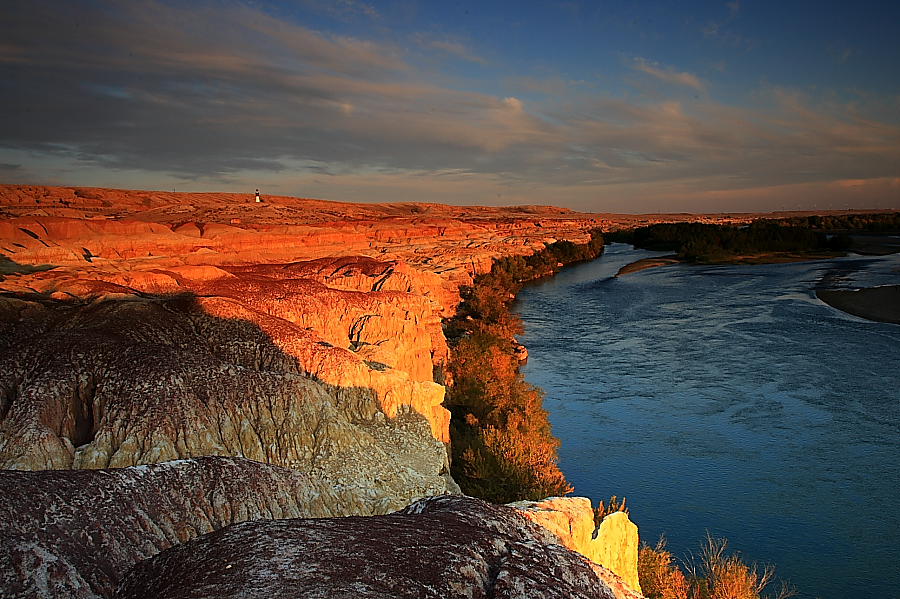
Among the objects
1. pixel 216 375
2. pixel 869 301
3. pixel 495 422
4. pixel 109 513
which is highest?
pixel 109 513

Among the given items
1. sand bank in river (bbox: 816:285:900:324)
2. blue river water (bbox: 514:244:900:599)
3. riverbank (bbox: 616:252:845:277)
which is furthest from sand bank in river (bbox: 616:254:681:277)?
blue river water (bbox: 514:244:900:599)

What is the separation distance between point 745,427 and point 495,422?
27.4 ft

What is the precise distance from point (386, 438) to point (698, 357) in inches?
808

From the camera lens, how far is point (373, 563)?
3.61 m

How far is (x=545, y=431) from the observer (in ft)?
57.3

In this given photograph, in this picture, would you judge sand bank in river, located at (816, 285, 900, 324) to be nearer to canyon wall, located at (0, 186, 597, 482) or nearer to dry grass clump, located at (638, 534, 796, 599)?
canyon wall, located at (0, 186, 597, 482)

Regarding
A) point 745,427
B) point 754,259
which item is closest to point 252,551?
point 745,427

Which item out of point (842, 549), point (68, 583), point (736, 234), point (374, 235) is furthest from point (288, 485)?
point (736, 234)

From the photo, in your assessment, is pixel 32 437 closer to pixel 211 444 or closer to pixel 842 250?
pixel 211 444

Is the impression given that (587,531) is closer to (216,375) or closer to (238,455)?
(238,455)

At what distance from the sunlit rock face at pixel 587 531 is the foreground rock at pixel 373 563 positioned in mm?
1321

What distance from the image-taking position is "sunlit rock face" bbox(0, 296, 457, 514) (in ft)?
27.1

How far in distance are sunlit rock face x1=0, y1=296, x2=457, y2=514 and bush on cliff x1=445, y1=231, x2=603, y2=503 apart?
94.3 inches

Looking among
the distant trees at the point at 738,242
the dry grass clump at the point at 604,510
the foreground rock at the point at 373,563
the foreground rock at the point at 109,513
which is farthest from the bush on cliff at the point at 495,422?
the distant trees at the point at 738,242
